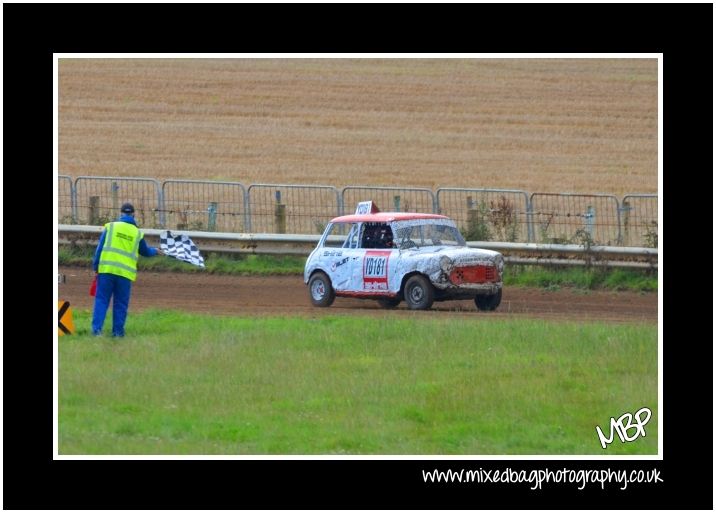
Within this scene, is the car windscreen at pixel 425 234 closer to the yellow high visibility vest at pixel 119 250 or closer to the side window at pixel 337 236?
→ the side window at pixel 337 236

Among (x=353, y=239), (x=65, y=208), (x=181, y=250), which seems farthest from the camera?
(x=65, y=208)

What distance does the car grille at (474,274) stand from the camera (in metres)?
18.0

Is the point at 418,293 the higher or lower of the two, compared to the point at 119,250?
lower

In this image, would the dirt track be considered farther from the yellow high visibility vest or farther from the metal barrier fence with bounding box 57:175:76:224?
the yellow high visibility vest

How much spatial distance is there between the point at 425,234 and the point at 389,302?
1.26m

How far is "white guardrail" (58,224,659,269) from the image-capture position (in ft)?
71.3

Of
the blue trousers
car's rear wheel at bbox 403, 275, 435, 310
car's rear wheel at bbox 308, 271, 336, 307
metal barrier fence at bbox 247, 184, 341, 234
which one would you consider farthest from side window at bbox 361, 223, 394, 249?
metal barrier fence at bbox 247, 184, 341, 234

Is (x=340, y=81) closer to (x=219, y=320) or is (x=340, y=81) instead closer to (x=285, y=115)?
(x=285, y=115)

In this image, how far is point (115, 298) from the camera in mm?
15250

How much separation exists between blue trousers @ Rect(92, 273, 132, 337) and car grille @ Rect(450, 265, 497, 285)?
506 cm

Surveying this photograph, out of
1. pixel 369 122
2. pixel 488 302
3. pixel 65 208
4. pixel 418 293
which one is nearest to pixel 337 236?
pixel 418 293

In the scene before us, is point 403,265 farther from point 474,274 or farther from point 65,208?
point 65,208

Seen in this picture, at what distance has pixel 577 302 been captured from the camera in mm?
20031

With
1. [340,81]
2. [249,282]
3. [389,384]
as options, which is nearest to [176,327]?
[389,384]
